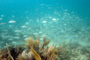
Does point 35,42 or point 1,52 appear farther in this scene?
point 35,42

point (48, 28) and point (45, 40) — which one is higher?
point (48, 28)

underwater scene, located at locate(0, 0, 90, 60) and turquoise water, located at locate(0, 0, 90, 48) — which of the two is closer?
underwater scene, located at locate(0, 0, 90, 60)

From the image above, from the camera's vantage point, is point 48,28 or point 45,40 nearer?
point 45,40

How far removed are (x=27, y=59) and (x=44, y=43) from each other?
1.58 meters

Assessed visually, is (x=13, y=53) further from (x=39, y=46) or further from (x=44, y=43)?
(x=44, y=43)

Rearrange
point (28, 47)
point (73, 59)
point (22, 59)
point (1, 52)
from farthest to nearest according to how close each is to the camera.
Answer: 1. point (73, 59)
2. point (28, 47)
3. point (1, 52)
4. point (22, 59)

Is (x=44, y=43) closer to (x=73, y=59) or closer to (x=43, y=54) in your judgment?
(x=43, y=54)

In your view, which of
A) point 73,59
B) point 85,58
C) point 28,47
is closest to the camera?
point 28,47

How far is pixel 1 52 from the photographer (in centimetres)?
446

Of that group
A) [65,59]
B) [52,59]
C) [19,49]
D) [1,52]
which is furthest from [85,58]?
[1,52]

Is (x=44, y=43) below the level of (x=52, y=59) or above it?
above

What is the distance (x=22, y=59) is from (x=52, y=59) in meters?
1.14

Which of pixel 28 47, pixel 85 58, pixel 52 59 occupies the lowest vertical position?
pixel 85 58

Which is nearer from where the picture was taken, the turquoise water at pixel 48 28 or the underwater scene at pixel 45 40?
the underwater scene at pixel 45 40
